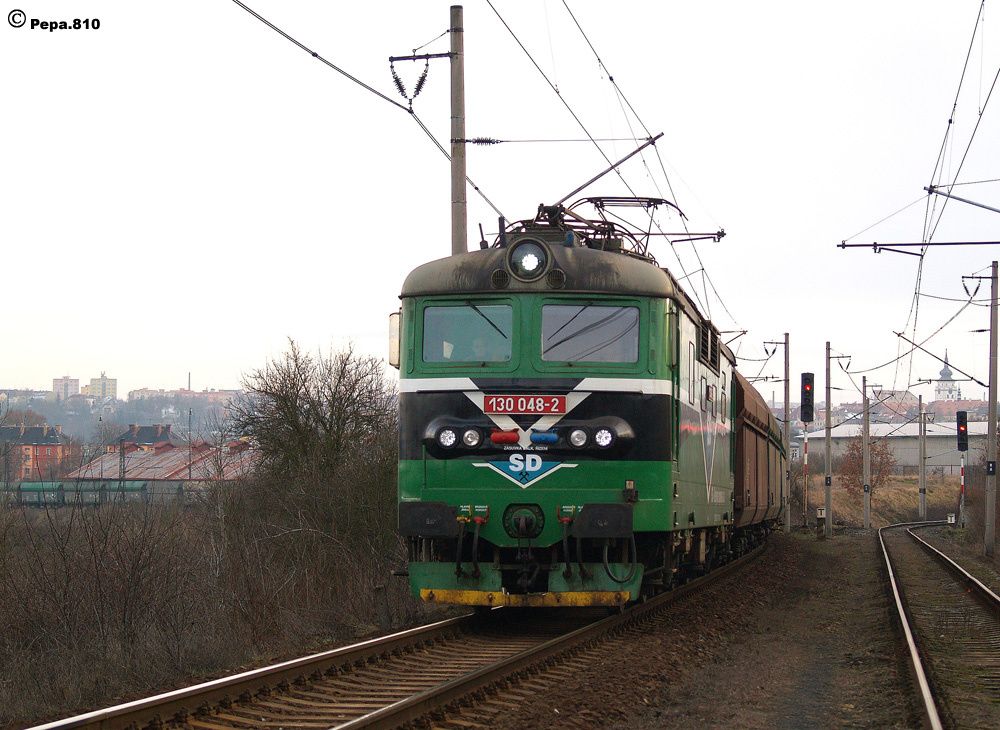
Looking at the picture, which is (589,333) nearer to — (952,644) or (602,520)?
(602,520)

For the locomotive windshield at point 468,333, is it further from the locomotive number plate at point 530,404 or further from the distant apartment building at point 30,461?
the distant apartment building at point 30,461

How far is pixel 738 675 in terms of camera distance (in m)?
9.57

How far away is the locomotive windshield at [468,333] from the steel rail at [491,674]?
2.60 meters

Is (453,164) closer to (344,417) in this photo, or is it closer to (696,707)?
(696,707)

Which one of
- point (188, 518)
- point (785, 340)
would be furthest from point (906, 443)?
point (188, 518)

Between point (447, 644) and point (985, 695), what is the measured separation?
4356 millimetres

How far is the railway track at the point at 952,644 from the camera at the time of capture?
8086mm

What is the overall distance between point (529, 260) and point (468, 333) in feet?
2.88

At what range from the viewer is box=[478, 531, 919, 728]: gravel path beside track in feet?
25.2

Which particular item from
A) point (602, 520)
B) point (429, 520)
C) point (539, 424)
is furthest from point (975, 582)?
point (429, 520)

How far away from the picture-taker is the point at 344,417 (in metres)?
30.7

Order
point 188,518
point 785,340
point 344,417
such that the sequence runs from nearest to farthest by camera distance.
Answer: point 188,518, point 344,417, point 785,340

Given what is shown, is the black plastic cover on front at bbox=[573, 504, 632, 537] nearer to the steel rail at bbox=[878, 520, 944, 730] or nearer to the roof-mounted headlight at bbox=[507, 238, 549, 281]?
the roof-mounted headlight at bbox=[507, 238, 549, 281]

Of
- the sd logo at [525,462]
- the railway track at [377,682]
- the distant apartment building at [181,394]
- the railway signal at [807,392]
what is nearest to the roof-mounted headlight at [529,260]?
the sd logo at [525,462]
